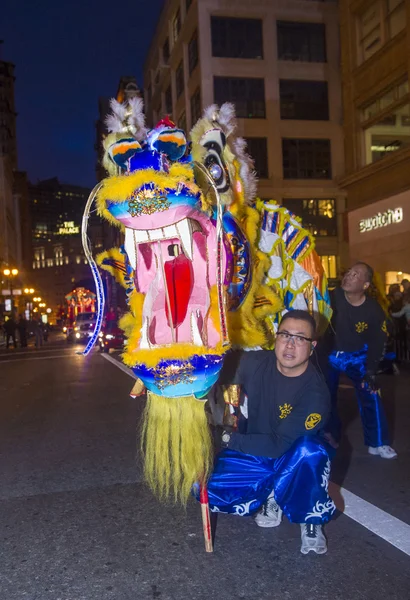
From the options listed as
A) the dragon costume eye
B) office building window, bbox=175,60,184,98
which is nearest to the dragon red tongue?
the dragon costume eye

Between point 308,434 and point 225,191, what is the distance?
1.37 meters

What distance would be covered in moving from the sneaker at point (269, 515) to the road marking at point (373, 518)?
0.46m

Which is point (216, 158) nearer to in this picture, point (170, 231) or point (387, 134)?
point (170, 231)

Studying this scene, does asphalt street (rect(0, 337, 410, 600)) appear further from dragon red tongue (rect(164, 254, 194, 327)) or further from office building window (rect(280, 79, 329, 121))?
office building window (rect(280, 79, 329, 121))

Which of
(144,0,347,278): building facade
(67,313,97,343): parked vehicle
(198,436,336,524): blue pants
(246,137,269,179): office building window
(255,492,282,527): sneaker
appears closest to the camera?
(198,436,336,524): blue pants

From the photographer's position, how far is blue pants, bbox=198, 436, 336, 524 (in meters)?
3.03

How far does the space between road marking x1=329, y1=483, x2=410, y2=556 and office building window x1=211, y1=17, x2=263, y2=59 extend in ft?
88.1

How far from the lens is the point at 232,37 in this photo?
27.8 m

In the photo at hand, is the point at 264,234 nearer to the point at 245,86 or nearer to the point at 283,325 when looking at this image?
the point at 283,325

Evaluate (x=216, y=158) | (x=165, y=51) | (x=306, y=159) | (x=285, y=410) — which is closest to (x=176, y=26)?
(x=165, y=51)

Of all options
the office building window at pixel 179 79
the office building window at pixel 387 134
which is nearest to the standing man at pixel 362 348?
the office building window at pixel 387 134

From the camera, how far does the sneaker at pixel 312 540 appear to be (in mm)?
3039

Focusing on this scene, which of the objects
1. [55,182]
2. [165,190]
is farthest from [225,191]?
[55,182]

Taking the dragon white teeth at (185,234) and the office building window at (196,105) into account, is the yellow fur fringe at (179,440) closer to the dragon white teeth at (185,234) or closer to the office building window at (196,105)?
the dragon white teeth at (185,234)
